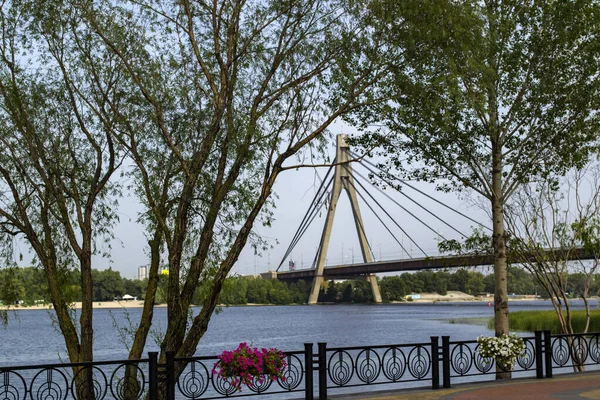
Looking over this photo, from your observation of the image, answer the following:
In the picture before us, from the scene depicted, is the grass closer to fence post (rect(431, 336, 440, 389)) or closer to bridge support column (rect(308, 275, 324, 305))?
fence post (rect(431, 336, 440, 389))

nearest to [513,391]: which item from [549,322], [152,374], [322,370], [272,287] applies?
[322,370]

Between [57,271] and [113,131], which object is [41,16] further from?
[57,271]

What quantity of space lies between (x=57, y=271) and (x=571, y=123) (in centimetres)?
1155

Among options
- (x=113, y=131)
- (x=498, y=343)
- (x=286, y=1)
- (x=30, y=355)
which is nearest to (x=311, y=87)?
(x=286, y=1)

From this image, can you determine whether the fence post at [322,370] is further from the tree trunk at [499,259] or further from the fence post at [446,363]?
the tree trunk at [499,259]

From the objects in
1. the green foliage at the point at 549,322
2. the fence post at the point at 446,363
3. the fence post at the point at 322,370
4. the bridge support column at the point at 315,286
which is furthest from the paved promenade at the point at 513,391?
the bridge support column at the point at 315,286

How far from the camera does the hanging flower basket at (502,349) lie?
44.1 feet

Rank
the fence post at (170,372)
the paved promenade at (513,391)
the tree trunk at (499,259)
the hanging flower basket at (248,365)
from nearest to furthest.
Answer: the fence post at (170,372) < the hanging flower basket at (248,365) < the paved promenade at (513,391) < the tree trunk at (499,259)

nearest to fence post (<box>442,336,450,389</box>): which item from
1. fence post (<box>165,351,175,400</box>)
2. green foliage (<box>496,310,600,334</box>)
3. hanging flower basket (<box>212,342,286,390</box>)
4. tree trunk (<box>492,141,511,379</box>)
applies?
tree trunk (<box>492,141,511,379</box>)

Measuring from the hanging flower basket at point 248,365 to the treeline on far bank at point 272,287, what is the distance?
192 cm

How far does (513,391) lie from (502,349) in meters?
1.62

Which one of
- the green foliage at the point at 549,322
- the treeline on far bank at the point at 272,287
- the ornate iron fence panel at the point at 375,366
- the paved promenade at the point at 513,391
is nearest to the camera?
the paved promenade at the point at 513,391

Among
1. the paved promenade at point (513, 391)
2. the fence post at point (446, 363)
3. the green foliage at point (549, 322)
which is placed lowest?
the green foliage at point (549, 322)

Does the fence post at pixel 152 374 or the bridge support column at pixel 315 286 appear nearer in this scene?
the fence post at pixel 152 374
